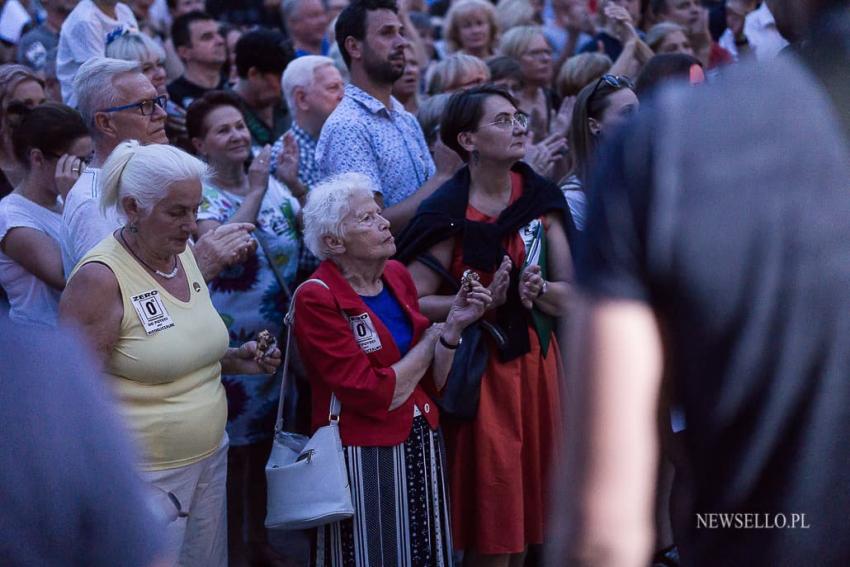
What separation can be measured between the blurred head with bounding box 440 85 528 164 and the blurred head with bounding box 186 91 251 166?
949 mm

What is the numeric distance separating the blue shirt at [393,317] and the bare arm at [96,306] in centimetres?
Answer: 95

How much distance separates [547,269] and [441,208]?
0.51 metres

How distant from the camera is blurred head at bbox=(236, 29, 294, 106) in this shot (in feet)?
20.5

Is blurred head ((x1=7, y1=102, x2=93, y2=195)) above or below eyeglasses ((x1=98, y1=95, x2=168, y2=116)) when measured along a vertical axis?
below

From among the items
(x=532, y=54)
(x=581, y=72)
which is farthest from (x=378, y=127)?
(x=532, y=54)

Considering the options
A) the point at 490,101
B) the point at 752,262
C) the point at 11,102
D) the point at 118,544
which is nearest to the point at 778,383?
the point at 752,262

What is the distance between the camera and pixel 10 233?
13.4 feet

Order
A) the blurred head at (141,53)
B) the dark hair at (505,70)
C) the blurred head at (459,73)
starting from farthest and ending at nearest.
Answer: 1. the dark hair at (505,70)
2. the blurred head at (459,73)
3. the blurred head at (141,53)

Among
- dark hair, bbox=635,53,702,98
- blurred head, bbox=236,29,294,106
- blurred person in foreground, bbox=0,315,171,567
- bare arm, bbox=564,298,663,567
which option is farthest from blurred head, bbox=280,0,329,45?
bare arm, bbox=564,298,663,567

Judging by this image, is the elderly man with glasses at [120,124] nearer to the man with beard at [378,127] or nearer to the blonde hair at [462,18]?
the man with beard at [378,127]

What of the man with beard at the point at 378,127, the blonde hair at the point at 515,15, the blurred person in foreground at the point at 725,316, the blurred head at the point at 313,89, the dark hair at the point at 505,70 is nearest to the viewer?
the blurred person in foreground at the point at 725,316

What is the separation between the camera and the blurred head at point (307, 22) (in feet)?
23.5

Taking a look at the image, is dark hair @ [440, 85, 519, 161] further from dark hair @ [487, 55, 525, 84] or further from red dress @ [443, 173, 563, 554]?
dark hair @ [487, 55, 525, 84]

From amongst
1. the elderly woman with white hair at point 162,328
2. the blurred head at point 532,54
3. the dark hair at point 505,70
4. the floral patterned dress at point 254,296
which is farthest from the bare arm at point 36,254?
the blurred head at point 532,54
